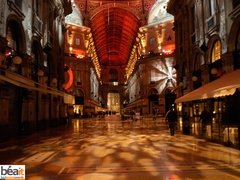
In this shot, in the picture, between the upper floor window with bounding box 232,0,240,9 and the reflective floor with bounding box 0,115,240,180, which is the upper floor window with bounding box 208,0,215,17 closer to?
the upper floor window with bounding box 232,0,240,9

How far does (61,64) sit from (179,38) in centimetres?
1299

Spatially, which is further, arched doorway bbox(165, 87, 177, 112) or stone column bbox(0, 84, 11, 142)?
arched doorway bbox(165, 87, 177, 112)

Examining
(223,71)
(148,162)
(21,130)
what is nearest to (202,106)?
(223,71)

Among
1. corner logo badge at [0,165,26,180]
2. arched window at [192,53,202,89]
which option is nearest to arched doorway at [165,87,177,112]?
arched window at [192,53,202,89]

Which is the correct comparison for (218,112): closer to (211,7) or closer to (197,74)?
(197,74)

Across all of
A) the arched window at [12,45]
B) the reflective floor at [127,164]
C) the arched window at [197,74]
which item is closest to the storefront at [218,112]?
the reflective floor at [127,164]

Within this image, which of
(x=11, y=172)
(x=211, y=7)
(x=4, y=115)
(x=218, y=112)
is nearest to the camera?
(x=11, y=172)

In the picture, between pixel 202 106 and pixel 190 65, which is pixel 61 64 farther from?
pixel 202 106

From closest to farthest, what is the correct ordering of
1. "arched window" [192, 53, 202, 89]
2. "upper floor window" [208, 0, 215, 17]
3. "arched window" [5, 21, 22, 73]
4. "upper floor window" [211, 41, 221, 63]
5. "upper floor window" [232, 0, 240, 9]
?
"upper floor window" [232, 0, 240, 9], "arched window" [5, 21, 22, 73], "upper floor window" [211, 41, 221, 63], "upper floor window" [208, 0, 215, 17], "arched window" [192, 53, 202, 89]

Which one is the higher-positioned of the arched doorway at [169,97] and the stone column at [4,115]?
the arched doorway at [169,97]

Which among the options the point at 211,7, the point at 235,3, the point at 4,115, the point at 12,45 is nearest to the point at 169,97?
the point at 211,7

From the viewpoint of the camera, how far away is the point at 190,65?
21.0 meters

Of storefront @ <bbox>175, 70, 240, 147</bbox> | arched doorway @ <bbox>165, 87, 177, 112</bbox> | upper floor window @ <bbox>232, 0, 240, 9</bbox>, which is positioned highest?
upper floor window @ <bbox>232, 0, 240, 9</bbox>

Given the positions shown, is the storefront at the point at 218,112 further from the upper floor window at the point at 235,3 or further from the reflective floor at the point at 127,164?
the upper floor window at the point at 235,3
